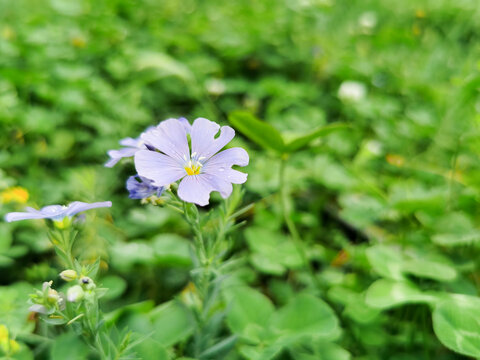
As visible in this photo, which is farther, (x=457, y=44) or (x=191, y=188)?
(x=457, y=44)

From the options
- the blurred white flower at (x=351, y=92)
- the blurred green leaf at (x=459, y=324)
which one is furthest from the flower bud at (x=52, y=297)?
the blurred white flower at (x=351, y=92)

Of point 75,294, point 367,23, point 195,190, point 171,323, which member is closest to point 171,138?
point 195,190

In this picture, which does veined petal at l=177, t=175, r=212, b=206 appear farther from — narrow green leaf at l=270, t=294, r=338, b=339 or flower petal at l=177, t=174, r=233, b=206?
narrow green leaf at l=270, t=294, r=338, b=339

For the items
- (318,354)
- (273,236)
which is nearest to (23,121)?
(273,236)

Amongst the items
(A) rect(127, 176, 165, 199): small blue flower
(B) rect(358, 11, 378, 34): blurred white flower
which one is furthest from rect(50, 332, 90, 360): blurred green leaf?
(B) rect(358, 11, 378, 34): blurred white flower

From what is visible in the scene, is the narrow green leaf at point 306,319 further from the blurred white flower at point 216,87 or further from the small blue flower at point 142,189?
the blurred white flower at point 216,87

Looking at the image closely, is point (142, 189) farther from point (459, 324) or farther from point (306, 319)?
point (459, 324)

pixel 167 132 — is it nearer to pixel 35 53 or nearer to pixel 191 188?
pixel 191 188
